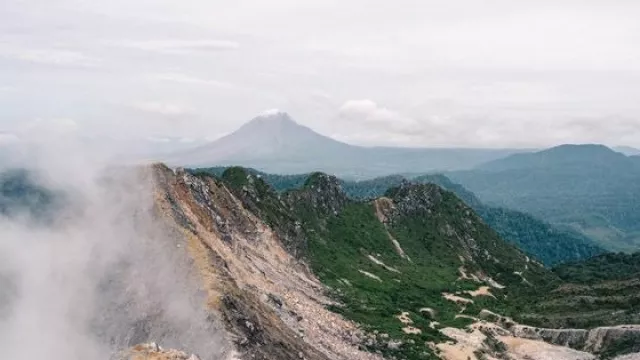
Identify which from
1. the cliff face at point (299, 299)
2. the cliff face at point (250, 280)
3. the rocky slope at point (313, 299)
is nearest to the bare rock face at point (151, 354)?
the cliff face at point (299, 299)

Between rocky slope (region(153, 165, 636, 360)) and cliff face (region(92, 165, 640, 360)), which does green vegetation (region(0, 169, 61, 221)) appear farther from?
rocky slope (region(153, 165, 636, 360))

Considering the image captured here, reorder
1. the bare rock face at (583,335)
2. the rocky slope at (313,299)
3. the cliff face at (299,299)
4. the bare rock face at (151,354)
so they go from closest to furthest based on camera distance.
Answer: the bare rock face at (151,354) < the cliff face at (299,299) < the rocky slope at (313,299) < the bare rock face at (583,335)

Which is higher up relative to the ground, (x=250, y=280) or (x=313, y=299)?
(x=250, y=280)

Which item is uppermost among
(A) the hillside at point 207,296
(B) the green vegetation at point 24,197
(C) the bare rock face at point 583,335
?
(B) the green vegetation at point 24,197

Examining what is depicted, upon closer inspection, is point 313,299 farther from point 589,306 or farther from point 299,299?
point 589,306

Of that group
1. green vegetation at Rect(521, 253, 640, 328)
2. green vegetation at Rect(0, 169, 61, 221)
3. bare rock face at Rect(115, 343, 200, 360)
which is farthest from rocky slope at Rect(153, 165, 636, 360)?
green vegetation at Rect(0, 169, 61, 221)

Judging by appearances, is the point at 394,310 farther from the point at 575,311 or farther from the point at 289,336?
the point at 289,336

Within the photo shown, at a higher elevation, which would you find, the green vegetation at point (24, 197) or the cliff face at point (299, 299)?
the green vegetation at point (24, 197)

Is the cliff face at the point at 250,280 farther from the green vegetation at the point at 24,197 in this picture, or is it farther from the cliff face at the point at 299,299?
the green vegetation at the point at 24,197

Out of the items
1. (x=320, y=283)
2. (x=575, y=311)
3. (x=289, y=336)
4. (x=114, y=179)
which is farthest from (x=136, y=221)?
(x=575, y=311)

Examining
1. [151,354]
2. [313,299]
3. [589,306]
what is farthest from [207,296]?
[589,306]

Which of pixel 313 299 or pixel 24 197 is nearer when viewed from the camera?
pixel 24 197
